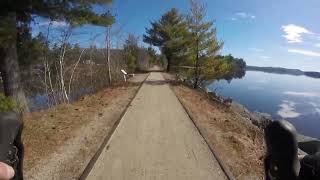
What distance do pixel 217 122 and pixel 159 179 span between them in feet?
22.2

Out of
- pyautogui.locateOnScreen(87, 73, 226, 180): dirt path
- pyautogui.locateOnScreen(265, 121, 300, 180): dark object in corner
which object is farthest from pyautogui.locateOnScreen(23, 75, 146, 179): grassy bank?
pyautogui.locateOnScreen(265, 121, 300, 180): dark object in corner

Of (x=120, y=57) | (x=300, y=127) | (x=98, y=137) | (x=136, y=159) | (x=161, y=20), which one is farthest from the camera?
(x=161, y=20)

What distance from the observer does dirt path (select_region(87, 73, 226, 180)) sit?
7.73 meters

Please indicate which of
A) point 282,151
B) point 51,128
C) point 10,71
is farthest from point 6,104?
point 282,151

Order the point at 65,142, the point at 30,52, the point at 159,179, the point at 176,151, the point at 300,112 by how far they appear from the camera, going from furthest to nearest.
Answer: the point at 300,112 → the point at 30,52 → the point at 65,142 → the point at 176,151 → the point at 159,179

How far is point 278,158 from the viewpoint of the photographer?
2.63m

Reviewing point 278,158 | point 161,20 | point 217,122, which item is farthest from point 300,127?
point 278,158

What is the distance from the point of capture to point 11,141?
254 centimetres

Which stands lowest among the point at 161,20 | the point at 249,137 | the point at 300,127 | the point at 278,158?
the point at 300,127

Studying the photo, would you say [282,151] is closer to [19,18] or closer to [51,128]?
[51,128]

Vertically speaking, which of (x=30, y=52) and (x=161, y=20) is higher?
(x=161, y=20)

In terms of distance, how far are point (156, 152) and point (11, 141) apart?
6923mm

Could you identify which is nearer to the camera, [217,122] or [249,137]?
[249,137]

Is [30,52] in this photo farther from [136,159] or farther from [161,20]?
[161,20]
